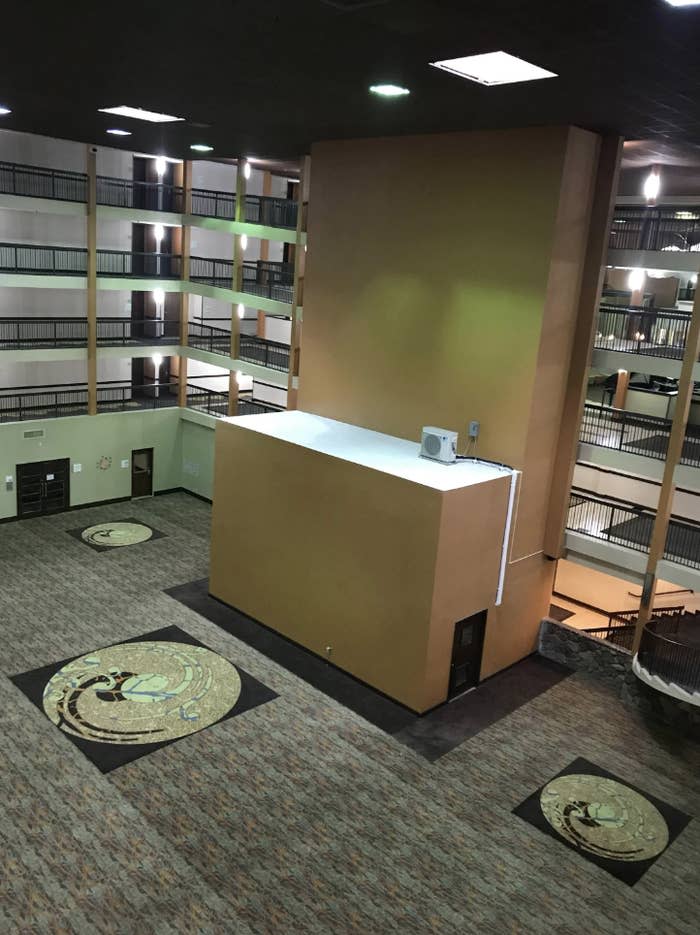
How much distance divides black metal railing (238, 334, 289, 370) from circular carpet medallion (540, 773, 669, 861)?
13.4m

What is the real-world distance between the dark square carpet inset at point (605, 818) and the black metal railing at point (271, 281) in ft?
45.2

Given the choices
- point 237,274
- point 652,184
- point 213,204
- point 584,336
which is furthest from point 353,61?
point 213,204

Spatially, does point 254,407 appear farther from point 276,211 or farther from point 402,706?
point 402,706

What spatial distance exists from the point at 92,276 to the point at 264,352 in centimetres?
517

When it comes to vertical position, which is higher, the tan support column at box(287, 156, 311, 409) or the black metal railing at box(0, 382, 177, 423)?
the tan support column at box(287, 156, 311, 409)

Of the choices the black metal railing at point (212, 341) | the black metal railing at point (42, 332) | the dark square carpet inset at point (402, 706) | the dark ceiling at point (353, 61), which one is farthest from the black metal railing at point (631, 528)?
the black metal railing at point (42, 332)

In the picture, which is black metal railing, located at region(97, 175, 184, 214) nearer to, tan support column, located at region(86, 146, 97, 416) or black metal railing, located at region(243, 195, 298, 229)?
tan support column, located at region(86, 146, 97, 416)

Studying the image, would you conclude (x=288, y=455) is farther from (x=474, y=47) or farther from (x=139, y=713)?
(x=474, y=47)

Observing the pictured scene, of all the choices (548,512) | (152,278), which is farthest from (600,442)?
(152,278)

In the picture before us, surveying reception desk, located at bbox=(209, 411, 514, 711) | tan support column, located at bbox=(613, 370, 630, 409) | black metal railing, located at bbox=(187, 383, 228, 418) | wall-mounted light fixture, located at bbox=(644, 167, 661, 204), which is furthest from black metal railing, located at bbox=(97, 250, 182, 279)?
wall-mounted light fixture, located at bbox=(644, 167, 661, 204)

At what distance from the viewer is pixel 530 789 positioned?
11492 mm

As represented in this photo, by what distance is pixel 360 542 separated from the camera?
1390 centimetres

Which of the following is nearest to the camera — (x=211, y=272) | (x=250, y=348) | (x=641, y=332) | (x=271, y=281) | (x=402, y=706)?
(x=402, y=706)

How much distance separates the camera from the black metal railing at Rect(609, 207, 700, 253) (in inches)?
506
